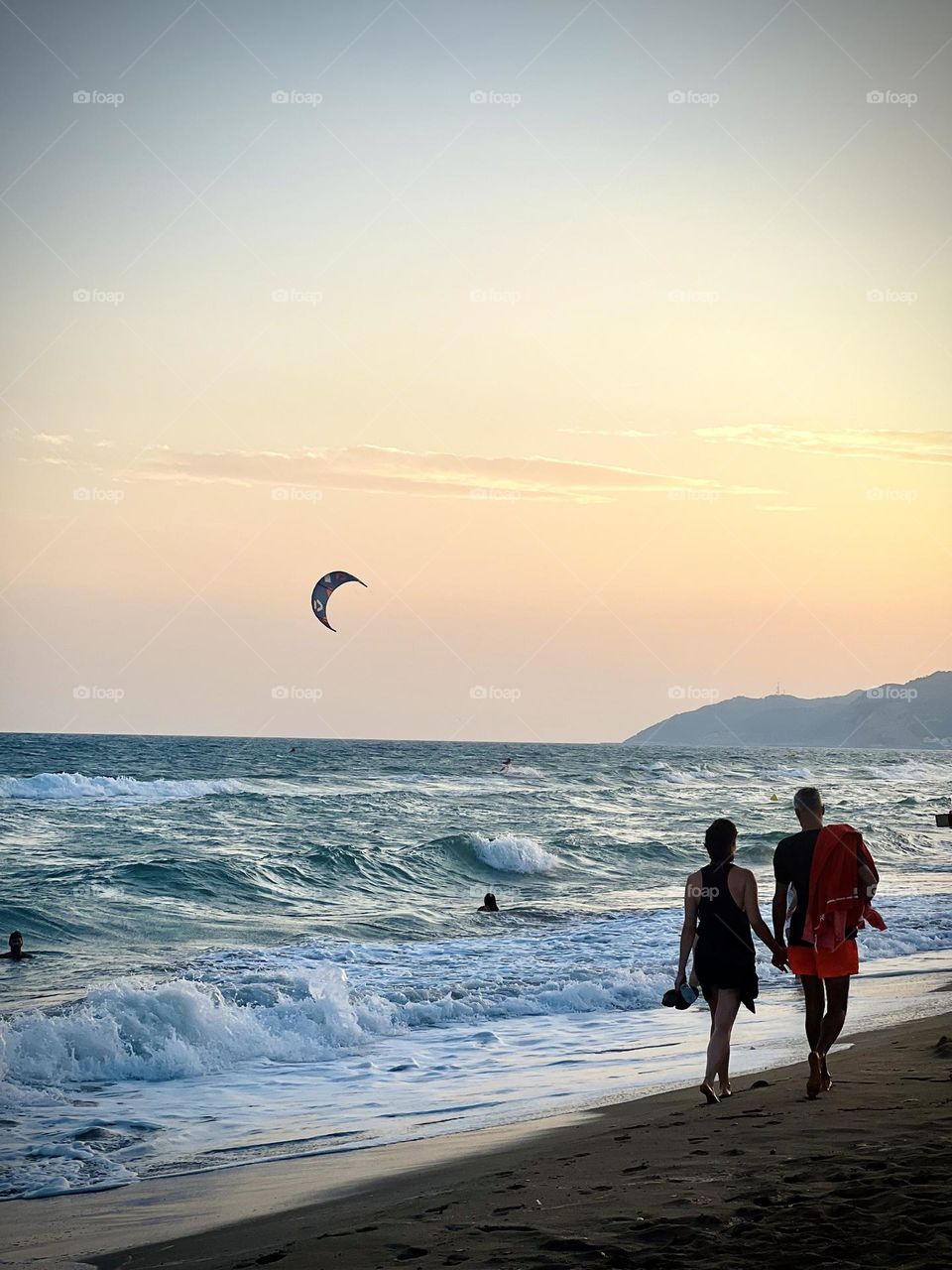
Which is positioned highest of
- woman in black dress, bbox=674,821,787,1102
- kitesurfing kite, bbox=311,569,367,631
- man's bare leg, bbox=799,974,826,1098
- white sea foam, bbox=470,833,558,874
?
kitesurfing kite, bbox=311,569,367,631

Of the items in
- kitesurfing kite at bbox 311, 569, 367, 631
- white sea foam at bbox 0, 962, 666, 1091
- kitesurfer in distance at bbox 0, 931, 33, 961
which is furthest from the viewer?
kitesurfing kite at bbox 311, 569, 367, 631

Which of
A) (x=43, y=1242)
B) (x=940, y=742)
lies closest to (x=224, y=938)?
(x=43, y=1242)

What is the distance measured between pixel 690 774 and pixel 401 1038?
58.1 m

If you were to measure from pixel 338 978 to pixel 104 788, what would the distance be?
36.5 m

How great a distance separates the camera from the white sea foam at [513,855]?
25.1 meters

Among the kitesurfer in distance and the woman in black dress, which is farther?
the kitesurfer in distance

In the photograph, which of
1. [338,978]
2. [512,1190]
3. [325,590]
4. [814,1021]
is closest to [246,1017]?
[338,978]

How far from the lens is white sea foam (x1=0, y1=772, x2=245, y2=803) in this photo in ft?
139

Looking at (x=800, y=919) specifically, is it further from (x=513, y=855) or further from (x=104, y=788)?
(x=104, y=788)

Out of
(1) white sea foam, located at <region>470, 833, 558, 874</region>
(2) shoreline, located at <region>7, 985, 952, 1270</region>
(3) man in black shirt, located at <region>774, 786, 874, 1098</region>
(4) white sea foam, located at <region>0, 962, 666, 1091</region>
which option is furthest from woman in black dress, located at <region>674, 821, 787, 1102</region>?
(1) white sea foam, located at <region>470, 833, 558, 874</region>

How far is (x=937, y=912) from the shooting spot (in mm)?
17781

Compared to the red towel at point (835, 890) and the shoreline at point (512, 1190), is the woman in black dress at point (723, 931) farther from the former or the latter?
the shoreline at point (512, 1190)

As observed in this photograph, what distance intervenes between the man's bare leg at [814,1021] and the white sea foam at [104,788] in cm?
3615

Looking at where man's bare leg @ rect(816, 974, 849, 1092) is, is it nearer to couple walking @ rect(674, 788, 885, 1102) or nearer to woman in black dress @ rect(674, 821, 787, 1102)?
couple walking @ rect(674, 788, 885, 1102)
